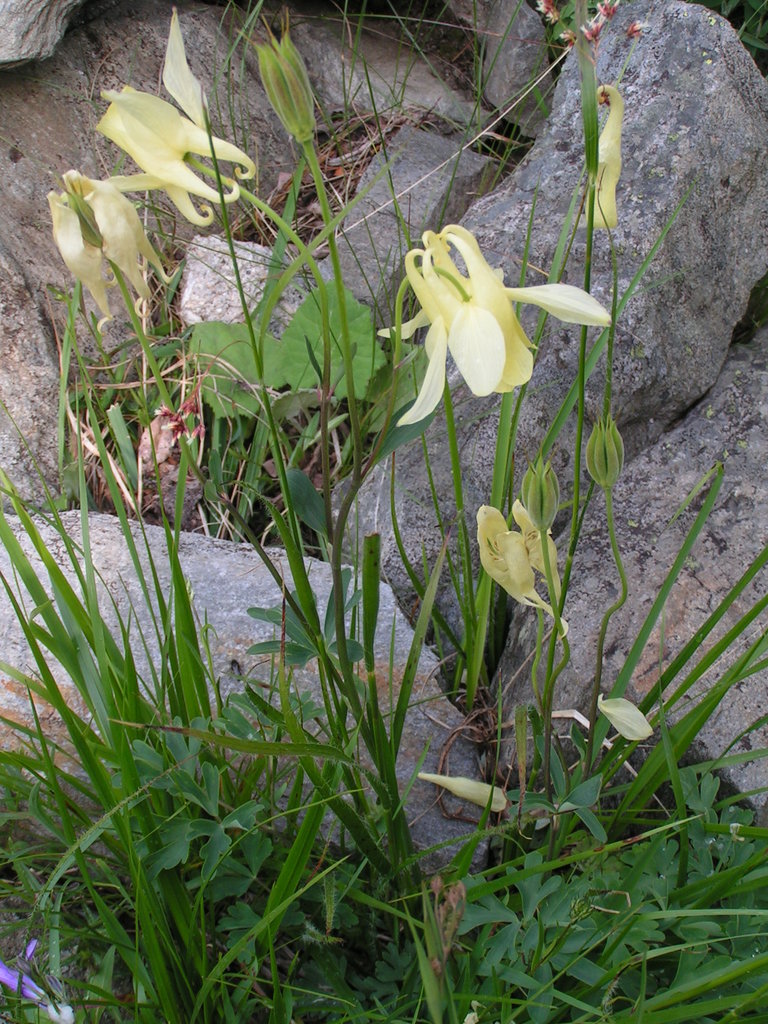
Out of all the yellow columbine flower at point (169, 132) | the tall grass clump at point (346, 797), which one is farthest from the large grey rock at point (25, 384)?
the yellow columbine flower at point (169, 132)

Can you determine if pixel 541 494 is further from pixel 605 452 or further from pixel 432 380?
pixel 432 380

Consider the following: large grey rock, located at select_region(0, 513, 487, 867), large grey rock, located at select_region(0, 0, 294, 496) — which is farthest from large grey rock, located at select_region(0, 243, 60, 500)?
large grey rock, located at select_region(0, 513, 487, 867)

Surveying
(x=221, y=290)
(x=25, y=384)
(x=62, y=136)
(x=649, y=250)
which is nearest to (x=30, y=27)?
(x=62, y=136)

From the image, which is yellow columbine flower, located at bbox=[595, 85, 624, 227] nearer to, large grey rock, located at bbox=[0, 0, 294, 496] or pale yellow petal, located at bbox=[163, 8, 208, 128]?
pale yellow petal, located at bbox=[163, 8, 208, 128]

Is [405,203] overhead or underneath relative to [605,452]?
overhead

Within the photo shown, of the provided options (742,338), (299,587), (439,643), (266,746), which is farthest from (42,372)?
(742,338)
